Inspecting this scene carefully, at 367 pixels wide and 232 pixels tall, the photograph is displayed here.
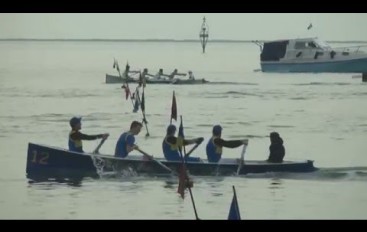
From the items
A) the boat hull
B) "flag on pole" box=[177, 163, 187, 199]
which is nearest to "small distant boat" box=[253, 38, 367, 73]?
the boat hull

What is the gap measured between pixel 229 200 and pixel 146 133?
1.87ft

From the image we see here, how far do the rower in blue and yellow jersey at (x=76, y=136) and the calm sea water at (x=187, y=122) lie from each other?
0.12ft

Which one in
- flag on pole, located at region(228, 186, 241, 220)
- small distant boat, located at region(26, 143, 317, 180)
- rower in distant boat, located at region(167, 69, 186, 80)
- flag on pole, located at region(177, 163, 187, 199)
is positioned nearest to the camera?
flag on pole, located at region(228, 186, 241, 220)

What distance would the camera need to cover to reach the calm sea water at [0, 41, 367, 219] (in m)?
5.54

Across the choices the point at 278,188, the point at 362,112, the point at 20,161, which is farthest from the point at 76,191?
the point at 362,112

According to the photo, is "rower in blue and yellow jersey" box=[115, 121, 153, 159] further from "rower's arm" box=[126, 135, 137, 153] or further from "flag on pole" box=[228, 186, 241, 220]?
"flag on pole" box=[228, 186, 241, 220]

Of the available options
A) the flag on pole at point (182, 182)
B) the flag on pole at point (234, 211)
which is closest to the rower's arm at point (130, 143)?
the flag on pole at point (182, 182)

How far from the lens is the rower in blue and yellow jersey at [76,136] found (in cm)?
566

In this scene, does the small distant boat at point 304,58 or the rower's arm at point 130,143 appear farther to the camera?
the small distant boat at point 304,58

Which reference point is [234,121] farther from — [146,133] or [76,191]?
[76,191]

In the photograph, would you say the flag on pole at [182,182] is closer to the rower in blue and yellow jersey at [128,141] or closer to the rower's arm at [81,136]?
the rower in blue and yellow jersey at [128,141]

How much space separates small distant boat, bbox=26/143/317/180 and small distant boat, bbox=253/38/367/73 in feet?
1.84

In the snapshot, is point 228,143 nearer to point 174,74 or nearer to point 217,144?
point 217,144

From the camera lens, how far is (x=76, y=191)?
18.4ft
